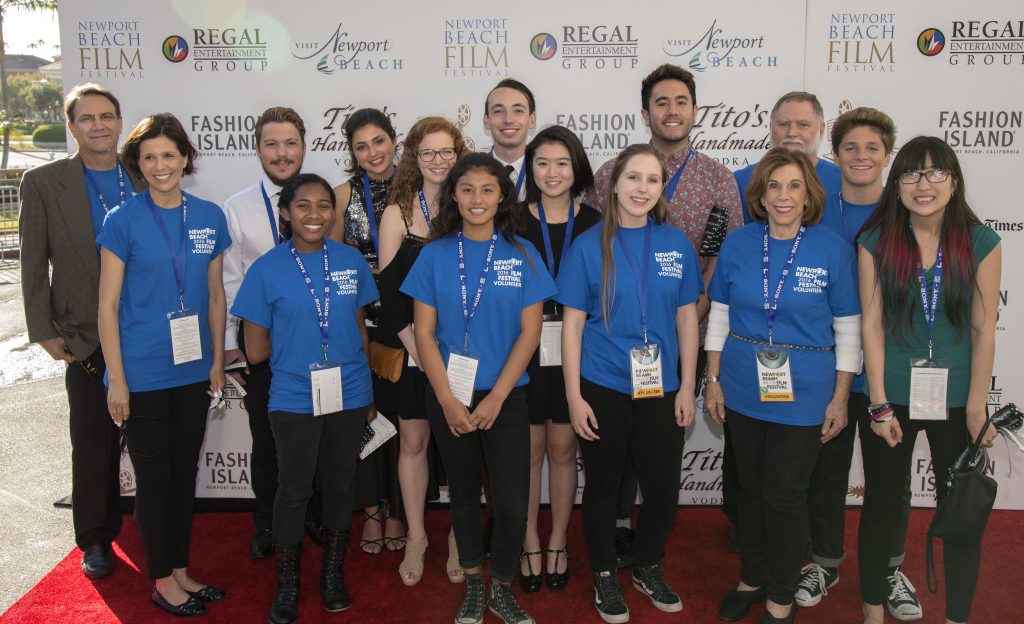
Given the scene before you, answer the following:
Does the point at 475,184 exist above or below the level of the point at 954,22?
below

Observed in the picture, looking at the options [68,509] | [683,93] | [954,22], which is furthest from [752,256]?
[68,509]

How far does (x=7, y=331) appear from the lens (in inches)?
287

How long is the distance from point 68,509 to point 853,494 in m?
3.98

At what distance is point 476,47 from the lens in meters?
3.40

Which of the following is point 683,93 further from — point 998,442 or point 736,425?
point 998,442

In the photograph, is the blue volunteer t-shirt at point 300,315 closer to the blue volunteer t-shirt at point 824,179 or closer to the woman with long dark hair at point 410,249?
the woman with long dark hair at point 410,249

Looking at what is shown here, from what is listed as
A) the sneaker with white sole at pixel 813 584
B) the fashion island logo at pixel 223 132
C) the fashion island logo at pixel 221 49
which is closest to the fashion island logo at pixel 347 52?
the fashion island logo at pixel 221 49

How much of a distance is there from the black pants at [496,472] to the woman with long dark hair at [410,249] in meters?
0.29

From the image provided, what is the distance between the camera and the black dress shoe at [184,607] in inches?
103

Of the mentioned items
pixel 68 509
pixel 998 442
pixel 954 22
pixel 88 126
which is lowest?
pixel 68 509

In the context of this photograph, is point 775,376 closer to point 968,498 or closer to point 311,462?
point 968,498

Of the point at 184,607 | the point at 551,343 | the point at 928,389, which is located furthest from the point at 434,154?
the point at 184,607

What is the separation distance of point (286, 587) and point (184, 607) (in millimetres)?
391

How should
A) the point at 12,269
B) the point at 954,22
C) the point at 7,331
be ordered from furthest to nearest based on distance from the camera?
1. the point at 12,269
2. the point at 7,331
3. the point at 954,22
